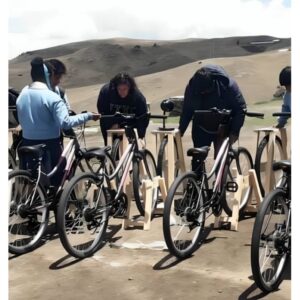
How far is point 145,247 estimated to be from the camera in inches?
214

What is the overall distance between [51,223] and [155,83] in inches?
1135

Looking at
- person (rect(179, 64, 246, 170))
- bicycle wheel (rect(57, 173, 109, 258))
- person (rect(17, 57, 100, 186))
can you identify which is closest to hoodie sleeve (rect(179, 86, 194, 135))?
person (rect(179, 64, 246, 170))

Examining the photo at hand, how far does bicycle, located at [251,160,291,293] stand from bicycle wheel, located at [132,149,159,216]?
2.08 m

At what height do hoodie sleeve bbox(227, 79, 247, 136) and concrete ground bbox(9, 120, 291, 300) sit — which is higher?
hoodie sleeve bbox(227, 79, 247, 136)

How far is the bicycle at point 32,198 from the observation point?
5.21 meters

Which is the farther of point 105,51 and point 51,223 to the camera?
point 105,51

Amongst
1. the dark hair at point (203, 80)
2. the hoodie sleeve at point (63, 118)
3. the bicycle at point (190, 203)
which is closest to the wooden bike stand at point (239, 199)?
the bicycle at point (190, 203)

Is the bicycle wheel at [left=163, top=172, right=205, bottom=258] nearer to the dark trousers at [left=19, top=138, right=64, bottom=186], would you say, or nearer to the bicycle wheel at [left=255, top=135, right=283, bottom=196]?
the dark trousers at [left=19, top=138, right=64, bottom=186]

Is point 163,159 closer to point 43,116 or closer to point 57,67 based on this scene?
point 57,67

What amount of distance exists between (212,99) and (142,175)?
1.08 meters

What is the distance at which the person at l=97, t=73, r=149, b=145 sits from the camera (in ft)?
22.1

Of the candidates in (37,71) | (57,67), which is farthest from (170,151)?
(37,71)

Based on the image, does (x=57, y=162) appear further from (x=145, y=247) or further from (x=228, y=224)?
(x=228, y=224)

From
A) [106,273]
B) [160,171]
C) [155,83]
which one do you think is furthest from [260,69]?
[106,273]
